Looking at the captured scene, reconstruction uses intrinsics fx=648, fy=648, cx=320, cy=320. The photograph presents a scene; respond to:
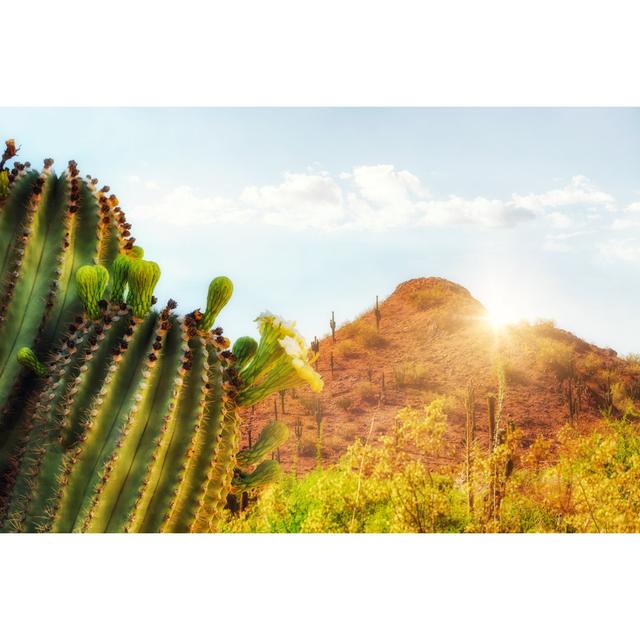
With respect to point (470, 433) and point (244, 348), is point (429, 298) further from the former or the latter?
point (244, 348)

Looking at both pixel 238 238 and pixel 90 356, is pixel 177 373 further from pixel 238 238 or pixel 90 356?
pixel 238 238

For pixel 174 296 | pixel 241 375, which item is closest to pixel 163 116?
pixel 174 296

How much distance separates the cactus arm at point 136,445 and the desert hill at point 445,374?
3.90 feet

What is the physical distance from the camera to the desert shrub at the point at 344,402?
250 cm

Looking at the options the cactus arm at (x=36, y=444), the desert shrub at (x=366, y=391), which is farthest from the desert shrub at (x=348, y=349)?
the cactus arm at (x=36, y=444)

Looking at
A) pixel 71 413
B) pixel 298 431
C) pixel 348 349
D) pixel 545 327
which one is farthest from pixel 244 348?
pixel 545 327

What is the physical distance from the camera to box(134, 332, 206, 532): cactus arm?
1.24 m

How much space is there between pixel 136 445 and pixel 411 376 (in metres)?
1.48

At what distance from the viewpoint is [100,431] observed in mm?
1212

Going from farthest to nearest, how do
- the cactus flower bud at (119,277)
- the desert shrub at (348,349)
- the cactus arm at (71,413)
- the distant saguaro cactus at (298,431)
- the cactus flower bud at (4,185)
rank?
1. the desert shrub at (348,349)
2. the distant saguaro cactus at (298,431)
3. the cactus flower bud at (4,185)
4. the cactus flower bud at (119,277)
5. the cactus arm at (71,413)

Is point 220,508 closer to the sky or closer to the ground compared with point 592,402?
closer to the ground

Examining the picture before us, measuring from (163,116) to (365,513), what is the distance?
1555 millimetres

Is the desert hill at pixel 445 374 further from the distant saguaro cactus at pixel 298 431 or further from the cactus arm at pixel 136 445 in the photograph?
the cactus arm at pixel 136 445
